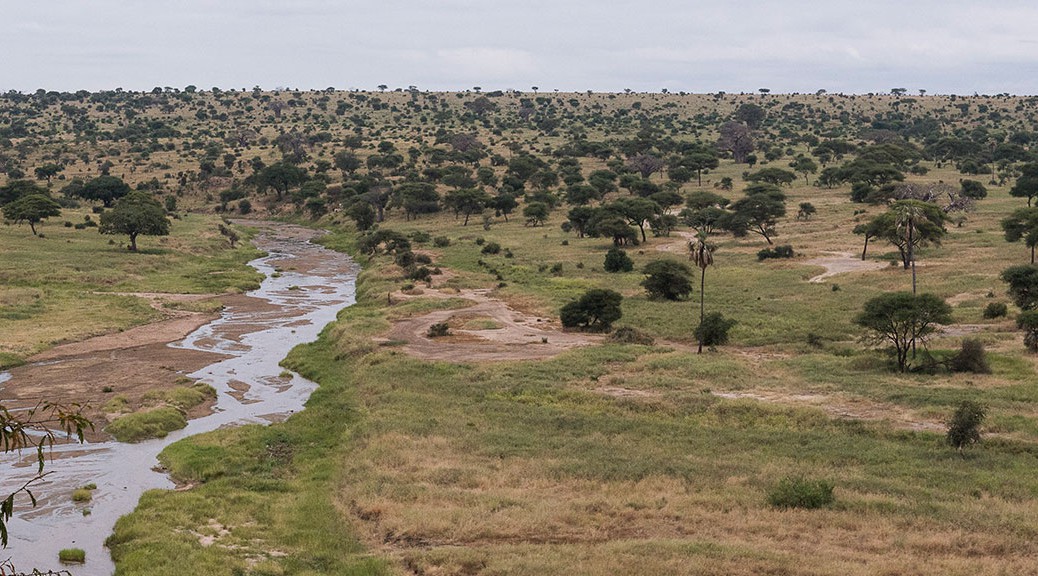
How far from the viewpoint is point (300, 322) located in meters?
73.8

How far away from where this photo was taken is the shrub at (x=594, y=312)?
6325cm

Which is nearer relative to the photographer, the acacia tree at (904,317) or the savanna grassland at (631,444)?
the savanna grassland at (631,444)

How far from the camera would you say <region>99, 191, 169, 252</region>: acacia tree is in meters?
99.4

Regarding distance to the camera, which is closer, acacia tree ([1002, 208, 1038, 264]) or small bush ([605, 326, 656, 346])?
small bush ([605, 326, 656, 346])

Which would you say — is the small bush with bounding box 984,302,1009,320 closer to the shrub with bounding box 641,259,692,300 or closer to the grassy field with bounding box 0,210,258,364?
the shrub with bounding box 641,259,692,300

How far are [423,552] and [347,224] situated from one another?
379 feet

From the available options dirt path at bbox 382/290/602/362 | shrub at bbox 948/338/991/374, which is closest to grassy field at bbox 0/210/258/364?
dirt path at bbox 382/290/602/362

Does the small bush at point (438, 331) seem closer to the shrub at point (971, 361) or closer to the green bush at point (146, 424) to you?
the green bush at point (146, 424)

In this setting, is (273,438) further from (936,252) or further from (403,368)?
(936,252)

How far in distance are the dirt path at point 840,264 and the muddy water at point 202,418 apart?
41.6 metres

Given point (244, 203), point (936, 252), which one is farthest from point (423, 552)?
point (244, 203)

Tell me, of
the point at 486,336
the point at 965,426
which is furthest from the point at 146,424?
the point at 965,426

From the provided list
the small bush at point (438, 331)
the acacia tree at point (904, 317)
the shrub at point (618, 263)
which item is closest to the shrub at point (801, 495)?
the acacia tree at point (904, 317)

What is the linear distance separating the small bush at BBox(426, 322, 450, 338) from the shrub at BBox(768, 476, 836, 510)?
115 feet
